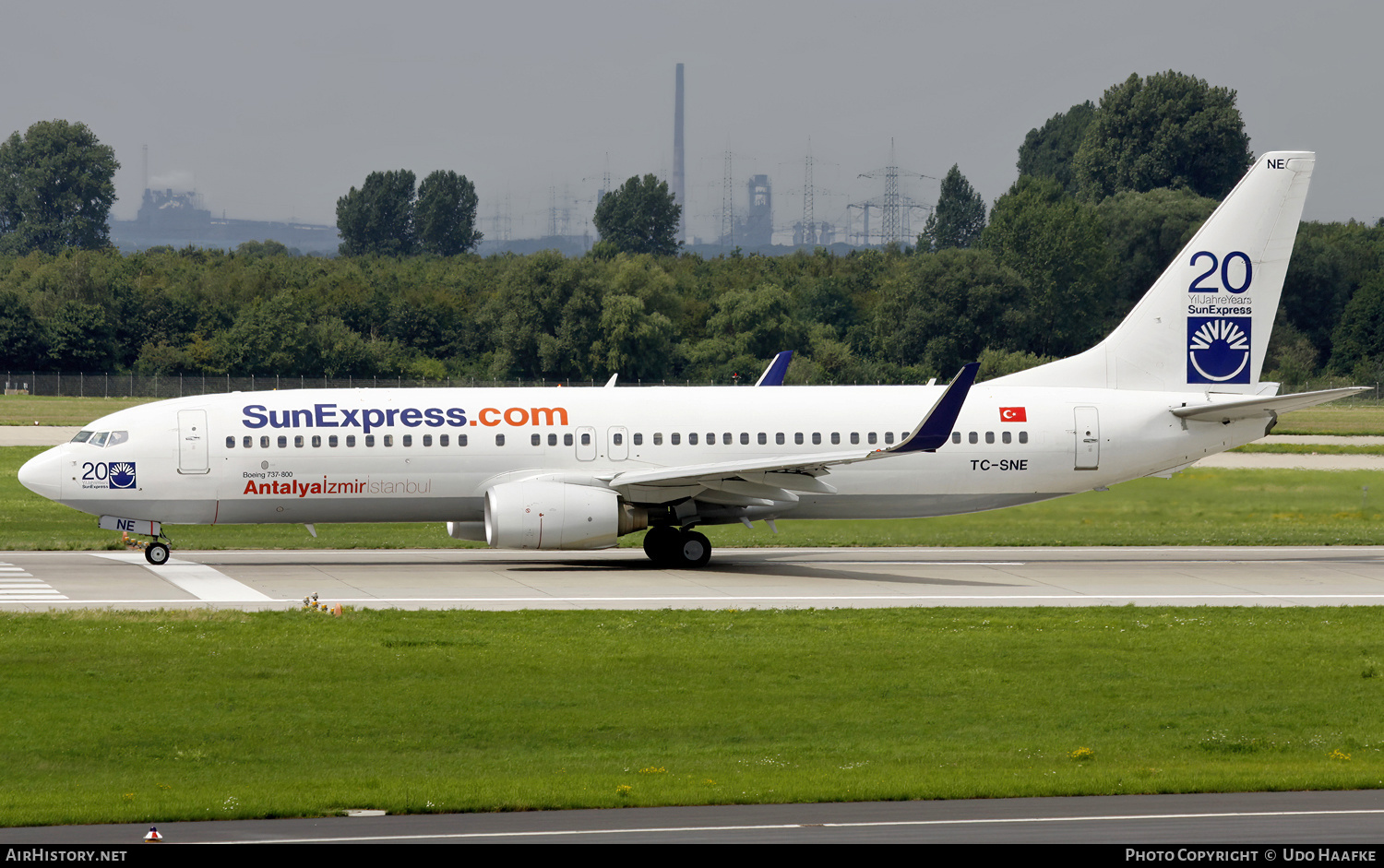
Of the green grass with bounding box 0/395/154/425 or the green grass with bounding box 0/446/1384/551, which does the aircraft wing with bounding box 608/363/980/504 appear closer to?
the green grass with bounding box 0/446/1384/551

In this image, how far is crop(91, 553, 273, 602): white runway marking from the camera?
27250mm

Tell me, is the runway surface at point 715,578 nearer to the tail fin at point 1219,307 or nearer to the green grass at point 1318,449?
the tail fin at point 1219,307

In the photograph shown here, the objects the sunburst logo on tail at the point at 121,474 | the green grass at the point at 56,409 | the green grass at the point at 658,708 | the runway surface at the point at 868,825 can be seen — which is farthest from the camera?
the green grass at the point at 56,409

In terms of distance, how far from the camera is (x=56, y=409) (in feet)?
291

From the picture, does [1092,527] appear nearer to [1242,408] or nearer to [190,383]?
[1242,408]

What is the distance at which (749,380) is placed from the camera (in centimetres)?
9262

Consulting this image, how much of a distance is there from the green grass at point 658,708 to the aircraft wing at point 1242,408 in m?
7.16

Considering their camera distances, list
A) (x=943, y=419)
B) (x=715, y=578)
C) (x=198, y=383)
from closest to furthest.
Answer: (x=943, y=419) < (x=715, y=578) < (x=198, y=383)

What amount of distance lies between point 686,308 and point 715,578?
271 feet

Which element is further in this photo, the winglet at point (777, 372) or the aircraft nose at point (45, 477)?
the winglet at point (777, 372)

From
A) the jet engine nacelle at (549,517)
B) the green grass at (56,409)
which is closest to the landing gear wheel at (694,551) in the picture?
the jet engine nacelle at (549,517)

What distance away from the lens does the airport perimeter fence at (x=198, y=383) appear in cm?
9012

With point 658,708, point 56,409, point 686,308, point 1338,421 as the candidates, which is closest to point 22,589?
point 658,708

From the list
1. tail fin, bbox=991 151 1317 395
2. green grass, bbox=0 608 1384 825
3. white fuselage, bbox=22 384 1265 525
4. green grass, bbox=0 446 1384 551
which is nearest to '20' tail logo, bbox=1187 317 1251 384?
tail fin, bbox=991 151 1317 395
